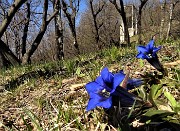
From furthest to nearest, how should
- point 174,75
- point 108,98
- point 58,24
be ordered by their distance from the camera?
point 58,24 → point 174,75 → point 108,98

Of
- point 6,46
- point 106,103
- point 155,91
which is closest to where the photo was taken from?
point 106,103

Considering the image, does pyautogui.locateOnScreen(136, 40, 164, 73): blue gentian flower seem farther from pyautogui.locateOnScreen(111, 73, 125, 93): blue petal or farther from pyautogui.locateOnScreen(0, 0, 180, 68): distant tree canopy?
pyautogui.locateOnScreen(0, 0, 180, 68): distant tree canopy

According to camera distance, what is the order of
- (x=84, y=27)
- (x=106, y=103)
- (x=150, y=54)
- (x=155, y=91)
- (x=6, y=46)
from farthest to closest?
1. (x=84, y=27)
2. (x=6, y=46)
3. (x=150, y=54)
4. (x=155, y=91)
5. (x=106, y=103)

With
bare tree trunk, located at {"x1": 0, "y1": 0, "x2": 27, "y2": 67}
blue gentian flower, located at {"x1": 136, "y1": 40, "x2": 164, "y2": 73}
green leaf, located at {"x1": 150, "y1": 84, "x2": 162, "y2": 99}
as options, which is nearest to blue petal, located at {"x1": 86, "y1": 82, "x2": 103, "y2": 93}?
green leaf, located at {"x1": 150, "y1": 84, "x2": 162, "y2": 99}

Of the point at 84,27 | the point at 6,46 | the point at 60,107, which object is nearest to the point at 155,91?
the point at 60,107

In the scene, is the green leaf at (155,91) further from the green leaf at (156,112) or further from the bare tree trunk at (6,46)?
the bare tree trunk at (6,46)

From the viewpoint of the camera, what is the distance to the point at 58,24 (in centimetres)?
1838

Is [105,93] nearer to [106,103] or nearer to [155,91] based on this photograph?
[106,103]

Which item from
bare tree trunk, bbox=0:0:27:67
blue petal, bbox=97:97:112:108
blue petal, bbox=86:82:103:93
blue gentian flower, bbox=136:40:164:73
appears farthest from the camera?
bare tree trunk, bbox=0:0:27:67

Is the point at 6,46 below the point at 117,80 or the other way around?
below

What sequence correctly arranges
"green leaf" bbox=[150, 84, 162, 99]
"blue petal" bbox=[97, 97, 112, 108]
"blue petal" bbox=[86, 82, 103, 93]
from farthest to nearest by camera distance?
1. "green leaf" bbox=[150, 84, 162, 99]
2. "blue petal" bbox=[86, 82, 103, 93]
3. "blue petal" bbox=[97, 97, 112, 108]

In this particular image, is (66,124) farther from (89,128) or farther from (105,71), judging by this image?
(105,71)

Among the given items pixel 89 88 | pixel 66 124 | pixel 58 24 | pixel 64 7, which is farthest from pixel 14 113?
pixel 64 7

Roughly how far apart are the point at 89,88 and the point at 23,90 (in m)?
2.15
